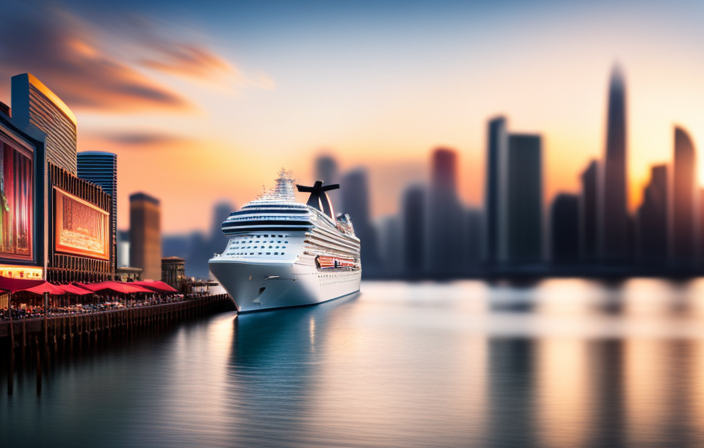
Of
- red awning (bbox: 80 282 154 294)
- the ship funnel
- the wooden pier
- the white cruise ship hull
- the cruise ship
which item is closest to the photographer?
the wooden pier

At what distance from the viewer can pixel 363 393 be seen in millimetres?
29000

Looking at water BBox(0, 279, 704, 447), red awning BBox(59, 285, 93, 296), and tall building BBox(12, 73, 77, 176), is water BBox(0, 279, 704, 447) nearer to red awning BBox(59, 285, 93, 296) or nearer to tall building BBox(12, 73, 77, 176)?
red awning BBox(59, 285, 93, 296)

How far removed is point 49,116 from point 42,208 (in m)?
89.8

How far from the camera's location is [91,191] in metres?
117

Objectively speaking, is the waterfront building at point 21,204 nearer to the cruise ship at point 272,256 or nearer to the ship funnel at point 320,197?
the cruise ship at point 272,256

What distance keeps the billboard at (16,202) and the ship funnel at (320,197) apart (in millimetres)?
43773

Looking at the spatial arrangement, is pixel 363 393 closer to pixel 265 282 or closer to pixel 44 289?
pixel 44 289

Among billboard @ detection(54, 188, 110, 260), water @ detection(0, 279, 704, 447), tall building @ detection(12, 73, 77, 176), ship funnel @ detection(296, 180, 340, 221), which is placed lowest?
water @ detection(0, 279, 704, 447)

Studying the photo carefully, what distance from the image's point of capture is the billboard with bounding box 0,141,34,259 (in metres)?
64.1

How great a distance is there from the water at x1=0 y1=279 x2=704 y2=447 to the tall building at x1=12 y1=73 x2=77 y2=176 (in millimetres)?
53727

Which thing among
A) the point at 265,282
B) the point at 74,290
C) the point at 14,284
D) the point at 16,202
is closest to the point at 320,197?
the point at 265,282

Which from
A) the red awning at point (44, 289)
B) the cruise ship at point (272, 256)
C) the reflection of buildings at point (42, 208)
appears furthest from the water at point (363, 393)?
the reflection of buildings at point (42, 208)

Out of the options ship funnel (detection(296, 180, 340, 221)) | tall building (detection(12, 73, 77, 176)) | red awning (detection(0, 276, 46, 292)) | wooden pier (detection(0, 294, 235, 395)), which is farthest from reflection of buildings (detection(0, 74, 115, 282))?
ship funnel (detection(296, 180, 340, 221))

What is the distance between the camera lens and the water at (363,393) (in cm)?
2191
